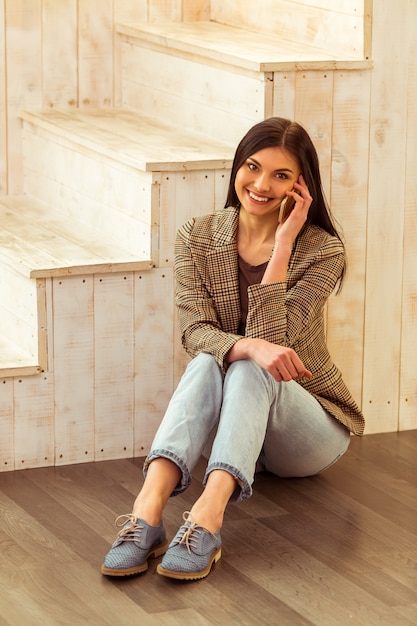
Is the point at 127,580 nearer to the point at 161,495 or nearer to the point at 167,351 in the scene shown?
the point at 161,495

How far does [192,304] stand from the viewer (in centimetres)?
258

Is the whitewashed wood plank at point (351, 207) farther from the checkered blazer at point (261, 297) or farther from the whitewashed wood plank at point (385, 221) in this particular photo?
the checkered blazer at point (261, 297)

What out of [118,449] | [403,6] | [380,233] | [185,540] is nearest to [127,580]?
[185,540]

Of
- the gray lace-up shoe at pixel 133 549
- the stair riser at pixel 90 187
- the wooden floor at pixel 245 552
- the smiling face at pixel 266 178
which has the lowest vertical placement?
the wooden floor at pixel 245 552

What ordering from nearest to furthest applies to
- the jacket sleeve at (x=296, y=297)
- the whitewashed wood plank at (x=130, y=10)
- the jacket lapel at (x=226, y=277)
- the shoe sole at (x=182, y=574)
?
the shoe sole at (x=182, y=574), the jacket sleeve at (x=296, y=297), the jacket lapel at (x=226, y=277), the whitewashed wood plank at (x=130, y=10)

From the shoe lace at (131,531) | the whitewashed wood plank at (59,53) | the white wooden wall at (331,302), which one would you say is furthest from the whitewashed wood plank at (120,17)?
the shoe lace at (131,531)

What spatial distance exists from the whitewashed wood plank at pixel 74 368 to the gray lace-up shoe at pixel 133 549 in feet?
1.90

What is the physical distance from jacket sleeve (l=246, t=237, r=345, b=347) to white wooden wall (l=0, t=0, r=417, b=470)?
0.42 metres

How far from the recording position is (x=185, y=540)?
2256 mm

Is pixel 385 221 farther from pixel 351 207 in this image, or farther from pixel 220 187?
pixel 220 187

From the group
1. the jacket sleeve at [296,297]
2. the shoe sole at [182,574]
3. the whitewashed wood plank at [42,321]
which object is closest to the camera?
the shoe sole at [182,574]

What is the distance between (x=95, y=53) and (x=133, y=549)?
71.3 inches

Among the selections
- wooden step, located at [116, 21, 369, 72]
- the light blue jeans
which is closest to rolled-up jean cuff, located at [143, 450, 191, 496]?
the light blue jeans

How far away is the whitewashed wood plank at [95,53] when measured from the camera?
3.58 m
